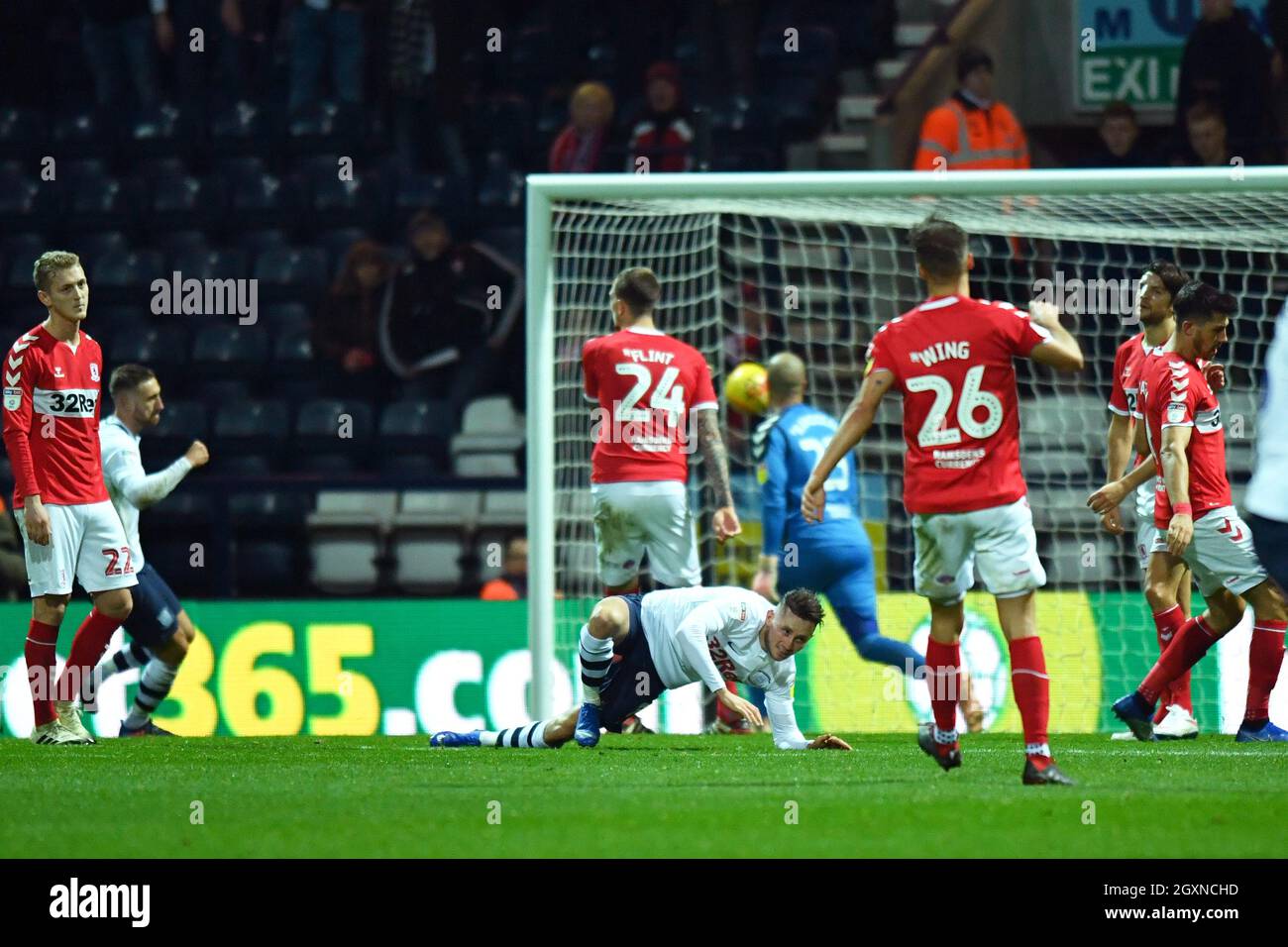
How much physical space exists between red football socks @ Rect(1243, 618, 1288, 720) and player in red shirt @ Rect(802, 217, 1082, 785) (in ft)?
7.52

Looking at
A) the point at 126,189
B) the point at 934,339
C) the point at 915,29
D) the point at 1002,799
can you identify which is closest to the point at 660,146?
the point at 915,29

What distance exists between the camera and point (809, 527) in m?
10.5

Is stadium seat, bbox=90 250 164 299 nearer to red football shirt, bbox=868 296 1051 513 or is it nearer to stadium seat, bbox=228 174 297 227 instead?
stadium seat, bbox=228 174 297 227

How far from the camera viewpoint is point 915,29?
644 inches

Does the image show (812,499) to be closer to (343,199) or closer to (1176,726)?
(1176,726)

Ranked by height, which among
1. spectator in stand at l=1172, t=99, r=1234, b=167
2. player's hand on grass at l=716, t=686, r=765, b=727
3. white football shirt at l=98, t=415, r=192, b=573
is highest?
spectator in stand at l=1172, t=99, r=1234, b=167

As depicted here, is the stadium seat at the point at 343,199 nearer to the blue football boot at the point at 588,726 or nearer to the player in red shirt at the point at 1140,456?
the player in red shirt at the point at 1140,456

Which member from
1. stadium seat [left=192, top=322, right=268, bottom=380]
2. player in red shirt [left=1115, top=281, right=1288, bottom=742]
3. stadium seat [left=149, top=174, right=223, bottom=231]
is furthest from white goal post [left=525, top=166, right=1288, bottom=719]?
stadium seat [left=149, top=174, right=223, bottom=231]

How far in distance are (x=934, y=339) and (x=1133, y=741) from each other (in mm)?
2875

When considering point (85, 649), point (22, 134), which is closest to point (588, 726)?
point (85, 649)

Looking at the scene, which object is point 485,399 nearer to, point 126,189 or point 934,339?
point 126,189

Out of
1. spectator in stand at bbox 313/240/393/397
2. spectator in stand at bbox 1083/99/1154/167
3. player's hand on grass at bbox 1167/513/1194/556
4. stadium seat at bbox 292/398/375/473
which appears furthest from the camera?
spectator in stand at bbox 313/240/393/397

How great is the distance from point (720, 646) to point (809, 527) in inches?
88.9

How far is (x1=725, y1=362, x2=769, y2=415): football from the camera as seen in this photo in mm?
11844
